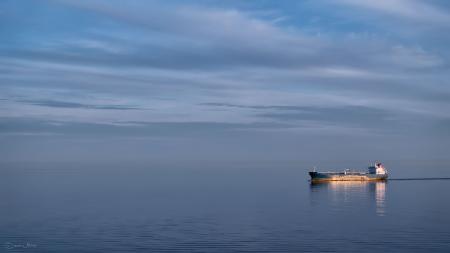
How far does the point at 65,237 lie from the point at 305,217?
4128 cm

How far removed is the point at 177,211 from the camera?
100m

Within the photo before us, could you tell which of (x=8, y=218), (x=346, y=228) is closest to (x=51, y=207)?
(x=8, y=218)

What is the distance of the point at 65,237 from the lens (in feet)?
227

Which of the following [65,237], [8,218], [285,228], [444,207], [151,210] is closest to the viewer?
[65,237]

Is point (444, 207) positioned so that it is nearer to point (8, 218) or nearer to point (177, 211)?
point (177, 211)

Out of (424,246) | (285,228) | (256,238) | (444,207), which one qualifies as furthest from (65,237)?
(444,207)

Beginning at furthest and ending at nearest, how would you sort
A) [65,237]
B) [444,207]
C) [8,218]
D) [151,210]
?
1. [444,207]
2. [151,210]
3. [8,218]
4. [65,237]

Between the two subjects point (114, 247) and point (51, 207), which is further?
point (51, 207)

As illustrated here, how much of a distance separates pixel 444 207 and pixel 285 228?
4755 centimetres

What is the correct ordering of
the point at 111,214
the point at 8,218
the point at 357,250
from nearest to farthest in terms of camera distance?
the point at 357,250 → the point at 8,218 → the point at 111,214

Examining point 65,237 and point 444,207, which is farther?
point 444,207

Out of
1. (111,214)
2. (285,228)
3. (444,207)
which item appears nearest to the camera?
(285,228)

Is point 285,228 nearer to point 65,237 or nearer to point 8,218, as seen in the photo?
point 65,237

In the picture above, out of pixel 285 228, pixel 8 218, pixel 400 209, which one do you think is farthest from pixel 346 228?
pixel 8 218
